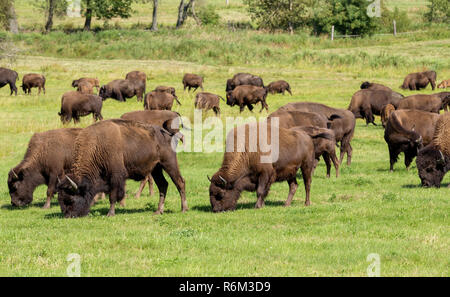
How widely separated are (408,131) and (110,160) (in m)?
9.71

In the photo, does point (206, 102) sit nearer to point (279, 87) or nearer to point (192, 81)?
point (279, 87)

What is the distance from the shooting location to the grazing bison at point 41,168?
15.6 meters

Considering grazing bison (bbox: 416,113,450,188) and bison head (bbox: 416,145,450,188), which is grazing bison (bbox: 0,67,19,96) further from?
bison head (bbox: 416,145,450,188)

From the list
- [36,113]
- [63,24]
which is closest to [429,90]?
[36,113]

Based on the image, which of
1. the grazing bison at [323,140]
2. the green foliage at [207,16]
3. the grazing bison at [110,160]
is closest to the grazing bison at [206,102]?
the grazing bison at [323,140]

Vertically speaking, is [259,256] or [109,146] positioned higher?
[109,146]

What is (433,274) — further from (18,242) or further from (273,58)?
(273,58)

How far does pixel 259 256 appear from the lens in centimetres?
968

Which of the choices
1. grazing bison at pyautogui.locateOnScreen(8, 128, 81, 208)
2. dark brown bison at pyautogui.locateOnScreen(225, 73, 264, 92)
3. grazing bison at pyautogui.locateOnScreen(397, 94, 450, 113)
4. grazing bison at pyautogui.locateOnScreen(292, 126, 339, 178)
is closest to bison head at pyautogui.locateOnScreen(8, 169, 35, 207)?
grazing bison at pyautogui.locateOnScreen(8, 128, 81, 208)

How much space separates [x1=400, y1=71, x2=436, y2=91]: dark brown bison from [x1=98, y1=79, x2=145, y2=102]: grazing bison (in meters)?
17.1

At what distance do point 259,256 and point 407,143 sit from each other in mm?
11040

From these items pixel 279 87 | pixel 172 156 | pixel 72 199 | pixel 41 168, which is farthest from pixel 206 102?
pixel 72 199

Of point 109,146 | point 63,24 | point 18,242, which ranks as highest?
point 63,24
